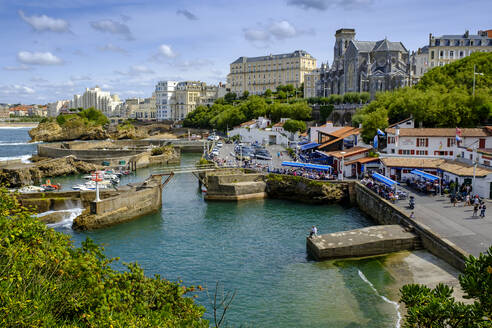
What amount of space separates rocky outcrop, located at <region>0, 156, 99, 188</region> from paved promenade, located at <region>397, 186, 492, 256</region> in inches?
1790

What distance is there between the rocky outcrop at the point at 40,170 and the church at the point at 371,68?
65801 millimetres

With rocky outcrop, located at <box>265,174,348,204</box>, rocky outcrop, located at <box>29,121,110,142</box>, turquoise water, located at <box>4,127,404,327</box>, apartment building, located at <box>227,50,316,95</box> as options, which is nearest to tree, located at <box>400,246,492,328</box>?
turquoise water, located at <box>4,127,404,327</box>

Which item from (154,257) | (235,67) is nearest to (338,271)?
(154,257)

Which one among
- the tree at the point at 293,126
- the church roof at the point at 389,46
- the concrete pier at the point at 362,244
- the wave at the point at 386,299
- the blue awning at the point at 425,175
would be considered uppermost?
the church roof at the point at 389,46

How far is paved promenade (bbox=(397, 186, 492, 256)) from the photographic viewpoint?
2278cm

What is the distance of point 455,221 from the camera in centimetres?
2673

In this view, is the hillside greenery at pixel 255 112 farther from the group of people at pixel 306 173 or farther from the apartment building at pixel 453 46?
the group of people at pixel 306 173

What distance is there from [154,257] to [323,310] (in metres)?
11.8

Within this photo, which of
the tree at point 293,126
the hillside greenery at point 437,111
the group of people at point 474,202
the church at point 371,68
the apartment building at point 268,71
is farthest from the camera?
the apartment building at point 268,71

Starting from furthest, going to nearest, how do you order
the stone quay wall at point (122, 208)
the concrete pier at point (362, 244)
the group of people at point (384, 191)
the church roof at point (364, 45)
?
the church roof at point (364, 45) < the group of people at point (384, 191) < the stone quay wall at point (122, 208) < the concrete pier at point (362, 244)

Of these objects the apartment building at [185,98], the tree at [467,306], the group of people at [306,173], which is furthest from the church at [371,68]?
the tree at [467,306]

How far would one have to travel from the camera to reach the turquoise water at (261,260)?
1912 centimetres

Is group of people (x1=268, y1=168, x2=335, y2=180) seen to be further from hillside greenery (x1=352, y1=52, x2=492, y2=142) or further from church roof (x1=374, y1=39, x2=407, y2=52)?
church roof (x1=374, y1=39, x2=407, y2=52)

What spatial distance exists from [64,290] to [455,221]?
24.4 meters
